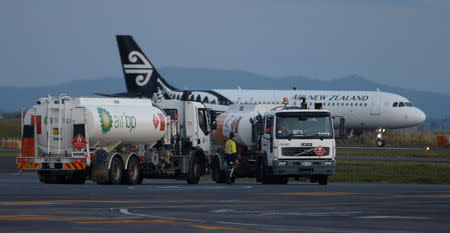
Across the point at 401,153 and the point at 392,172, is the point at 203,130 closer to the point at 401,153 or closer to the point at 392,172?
the point at 392,172

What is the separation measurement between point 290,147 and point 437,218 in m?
16.6

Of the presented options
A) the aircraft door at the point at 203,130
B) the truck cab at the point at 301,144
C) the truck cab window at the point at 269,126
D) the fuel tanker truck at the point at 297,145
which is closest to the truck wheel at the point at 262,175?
the fuel tanker truck at the point at 297,145

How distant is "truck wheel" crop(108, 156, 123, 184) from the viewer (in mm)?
36969

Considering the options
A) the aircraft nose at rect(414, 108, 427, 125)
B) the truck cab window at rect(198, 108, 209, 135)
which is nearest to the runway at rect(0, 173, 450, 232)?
the truck cab window at rect(198, 108, 209, 135)

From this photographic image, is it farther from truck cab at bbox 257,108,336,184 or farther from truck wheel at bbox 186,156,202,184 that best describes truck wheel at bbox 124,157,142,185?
truck cab at bbox 257,108,336,184

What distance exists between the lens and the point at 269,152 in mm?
37969

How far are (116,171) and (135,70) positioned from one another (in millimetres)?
52182

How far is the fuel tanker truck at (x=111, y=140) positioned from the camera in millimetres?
36344

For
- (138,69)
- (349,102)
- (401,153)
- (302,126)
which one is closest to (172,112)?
(302,126)

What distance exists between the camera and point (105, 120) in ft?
121

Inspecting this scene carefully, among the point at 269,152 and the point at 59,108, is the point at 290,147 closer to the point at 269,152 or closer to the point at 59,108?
the point at 269,152

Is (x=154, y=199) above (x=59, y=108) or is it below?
below

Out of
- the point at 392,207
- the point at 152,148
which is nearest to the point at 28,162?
the point at 152,148

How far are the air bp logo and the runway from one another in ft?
11.6
